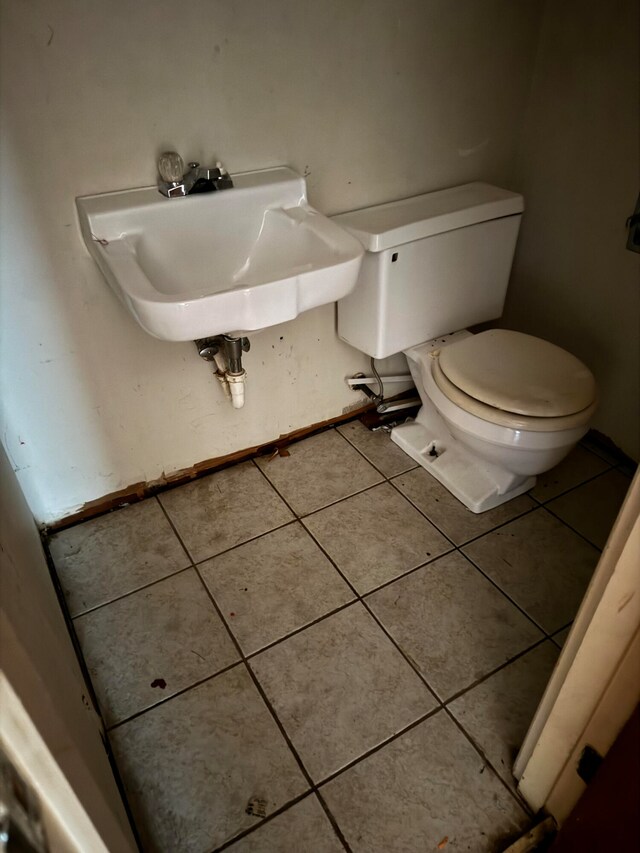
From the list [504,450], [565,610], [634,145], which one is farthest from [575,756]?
[634,145]

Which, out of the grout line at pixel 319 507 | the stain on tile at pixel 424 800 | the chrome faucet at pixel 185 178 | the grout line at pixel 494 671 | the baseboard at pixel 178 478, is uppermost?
the chrome faucet at pixel 185 178

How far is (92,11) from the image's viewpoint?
3.61 feet

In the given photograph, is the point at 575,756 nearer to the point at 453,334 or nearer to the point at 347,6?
the point at 453,334

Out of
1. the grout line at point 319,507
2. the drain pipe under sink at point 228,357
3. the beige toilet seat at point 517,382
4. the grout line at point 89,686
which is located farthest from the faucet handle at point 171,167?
the grout line at point 89,686

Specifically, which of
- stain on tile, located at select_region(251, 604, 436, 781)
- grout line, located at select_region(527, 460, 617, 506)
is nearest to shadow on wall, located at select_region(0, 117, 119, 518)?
stain on tile, located at select_region(251, 604, 436, 781)

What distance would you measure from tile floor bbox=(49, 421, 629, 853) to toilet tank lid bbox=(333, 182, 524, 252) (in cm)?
70

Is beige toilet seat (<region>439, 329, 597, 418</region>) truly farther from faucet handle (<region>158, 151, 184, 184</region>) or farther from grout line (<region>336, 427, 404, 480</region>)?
faucet handle (<region>158, 151, 184, 184</region>)

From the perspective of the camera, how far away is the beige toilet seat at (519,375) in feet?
4.60

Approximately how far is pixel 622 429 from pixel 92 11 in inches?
67.6

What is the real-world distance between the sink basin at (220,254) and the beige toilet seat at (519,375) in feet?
1.38

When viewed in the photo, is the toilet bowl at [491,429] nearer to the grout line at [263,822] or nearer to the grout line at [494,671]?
the grout line at [494,671]

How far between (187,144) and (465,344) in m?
0.85

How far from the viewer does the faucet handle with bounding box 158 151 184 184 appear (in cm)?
127

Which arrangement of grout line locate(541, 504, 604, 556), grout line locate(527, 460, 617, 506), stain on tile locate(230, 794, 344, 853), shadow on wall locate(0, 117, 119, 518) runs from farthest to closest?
grout line locate(527, 460, 617, 506) < grout line locate(541, 504, 604, 556) < shadow on wall locate(0, 117, 119, 518) < stain on tile locate(230, 794, 344, 853)
